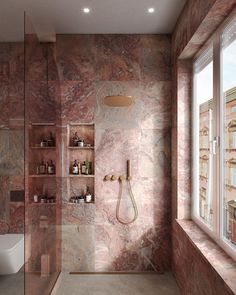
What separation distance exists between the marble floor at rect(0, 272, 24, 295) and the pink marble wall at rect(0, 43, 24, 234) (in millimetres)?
547

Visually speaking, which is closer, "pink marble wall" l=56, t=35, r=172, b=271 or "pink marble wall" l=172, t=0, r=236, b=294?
"pink marble wall" l=172, t=0, r=236, b=294

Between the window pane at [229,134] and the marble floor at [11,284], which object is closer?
the window pane at [229,134]

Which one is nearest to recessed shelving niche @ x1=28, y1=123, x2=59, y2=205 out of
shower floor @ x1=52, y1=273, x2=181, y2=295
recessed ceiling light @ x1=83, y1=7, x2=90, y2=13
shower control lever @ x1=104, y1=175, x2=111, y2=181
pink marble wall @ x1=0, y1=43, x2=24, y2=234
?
pink marble wall @ x1=0, y1=43, x2=24, y2=234

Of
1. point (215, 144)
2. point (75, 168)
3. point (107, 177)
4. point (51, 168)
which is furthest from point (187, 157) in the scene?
point (51, 168)

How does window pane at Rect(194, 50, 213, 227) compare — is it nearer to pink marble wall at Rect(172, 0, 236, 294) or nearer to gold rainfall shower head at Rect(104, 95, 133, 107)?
pink marble wall at Rect(172, 0, 236, 294)

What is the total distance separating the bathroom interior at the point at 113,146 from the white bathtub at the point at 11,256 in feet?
0.04

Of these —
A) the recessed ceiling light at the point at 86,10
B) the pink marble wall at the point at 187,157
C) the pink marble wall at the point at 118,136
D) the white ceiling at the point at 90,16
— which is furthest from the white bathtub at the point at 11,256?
the recessed ceiling light at the point at 86,10

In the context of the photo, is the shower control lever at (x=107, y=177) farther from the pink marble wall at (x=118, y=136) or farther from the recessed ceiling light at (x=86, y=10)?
the recessed ceiling light at (x=86, y=10)

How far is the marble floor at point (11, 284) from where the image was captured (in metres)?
2.21

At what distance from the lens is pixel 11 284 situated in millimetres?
2336

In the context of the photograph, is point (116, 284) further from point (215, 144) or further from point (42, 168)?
point (215, 144)

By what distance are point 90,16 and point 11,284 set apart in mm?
2523

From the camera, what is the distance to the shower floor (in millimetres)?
2764

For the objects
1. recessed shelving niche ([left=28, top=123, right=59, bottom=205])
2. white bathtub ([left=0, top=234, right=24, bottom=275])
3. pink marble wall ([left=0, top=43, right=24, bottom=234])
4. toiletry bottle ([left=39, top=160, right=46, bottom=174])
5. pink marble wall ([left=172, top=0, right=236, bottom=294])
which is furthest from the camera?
pink marble wall ([left=0, top=43, right=24, bottom=234])
